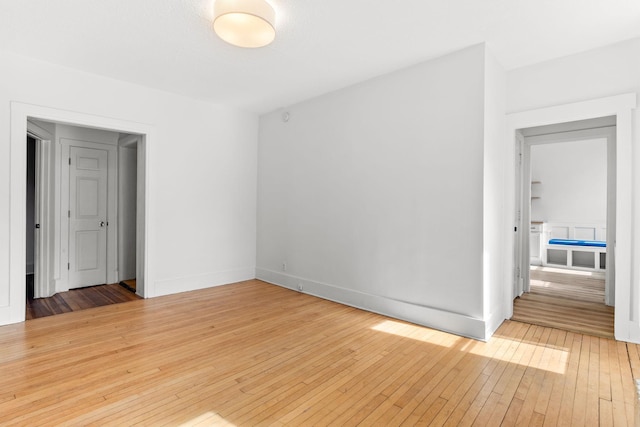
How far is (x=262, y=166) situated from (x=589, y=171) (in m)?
6.71

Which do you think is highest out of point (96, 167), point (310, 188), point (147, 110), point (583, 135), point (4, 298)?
point (147, 110)

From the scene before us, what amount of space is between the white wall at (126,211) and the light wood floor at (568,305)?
19.5 ft

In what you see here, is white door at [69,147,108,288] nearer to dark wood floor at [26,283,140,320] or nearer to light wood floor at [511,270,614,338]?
dark wood floor at [26,283,140,320]

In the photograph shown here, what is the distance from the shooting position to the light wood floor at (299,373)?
2.06m

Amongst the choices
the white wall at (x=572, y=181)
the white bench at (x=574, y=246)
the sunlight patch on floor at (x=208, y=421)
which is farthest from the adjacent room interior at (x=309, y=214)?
the white wall at (x=572, y=181)

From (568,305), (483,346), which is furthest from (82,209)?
(568,305)

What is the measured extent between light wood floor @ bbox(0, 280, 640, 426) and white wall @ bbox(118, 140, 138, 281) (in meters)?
1.99

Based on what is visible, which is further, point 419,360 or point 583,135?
point 583,135

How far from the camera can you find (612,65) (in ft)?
10.6

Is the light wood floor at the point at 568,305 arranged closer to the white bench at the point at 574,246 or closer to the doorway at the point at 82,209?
the white bench at the point at 574,246

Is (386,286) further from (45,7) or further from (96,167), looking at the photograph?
(96,167)

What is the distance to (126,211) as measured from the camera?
18.7 ft

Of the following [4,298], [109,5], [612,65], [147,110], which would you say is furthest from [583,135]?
[4,298]

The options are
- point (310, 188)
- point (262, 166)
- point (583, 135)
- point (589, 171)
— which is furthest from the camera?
point (589, 171)
